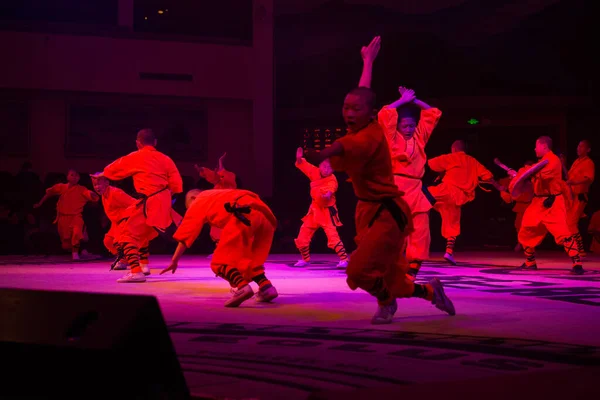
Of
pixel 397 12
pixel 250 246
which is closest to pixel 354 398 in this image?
pixel 250 246

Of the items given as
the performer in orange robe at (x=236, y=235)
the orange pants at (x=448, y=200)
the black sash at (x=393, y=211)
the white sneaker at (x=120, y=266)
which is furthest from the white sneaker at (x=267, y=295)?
the orange pants at (x=448, y=200)

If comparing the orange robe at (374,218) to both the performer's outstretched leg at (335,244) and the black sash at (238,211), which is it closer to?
the black sash at (238,211)

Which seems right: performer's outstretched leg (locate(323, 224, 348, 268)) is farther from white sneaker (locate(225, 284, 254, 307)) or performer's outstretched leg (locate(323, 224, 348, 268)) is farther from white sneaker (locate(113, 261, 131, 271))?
white sneaker (locate(225, 284, 254, 307))

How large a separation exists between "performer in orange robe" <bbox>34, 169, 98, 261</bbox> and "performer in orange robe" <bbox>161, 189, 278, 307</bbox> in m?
7.79

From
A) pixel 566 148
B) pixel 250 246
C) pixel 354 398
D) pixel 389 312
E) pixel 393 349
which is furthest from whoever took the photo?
pixel 566 148

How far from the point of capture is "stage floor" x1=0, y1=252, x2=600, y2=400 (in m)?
3.37

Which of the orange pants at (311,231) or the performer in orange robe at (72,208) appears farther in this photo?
the performer in orange robe at (72,208)

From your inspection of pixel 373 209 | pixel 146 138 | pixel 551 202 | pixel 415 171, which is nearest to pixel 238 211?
pixel 373 209

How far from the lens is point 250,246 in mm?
6426

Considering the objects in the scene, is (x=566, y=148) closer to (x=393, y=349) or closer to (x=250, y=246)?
(x=250, y=246)

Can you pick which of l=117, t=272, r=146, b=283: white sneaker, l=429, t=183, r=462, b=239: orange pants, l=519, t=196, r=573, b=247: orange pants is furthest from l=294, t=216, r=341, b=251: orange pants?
l=117, t=272, r=146, b=283: white sneaker

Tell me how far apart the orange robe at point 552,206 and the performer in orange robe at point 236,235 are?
4.86 m

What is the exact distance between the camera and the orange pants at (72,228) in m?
13.6

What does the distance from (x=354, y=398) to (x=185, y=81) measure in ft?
55.6
